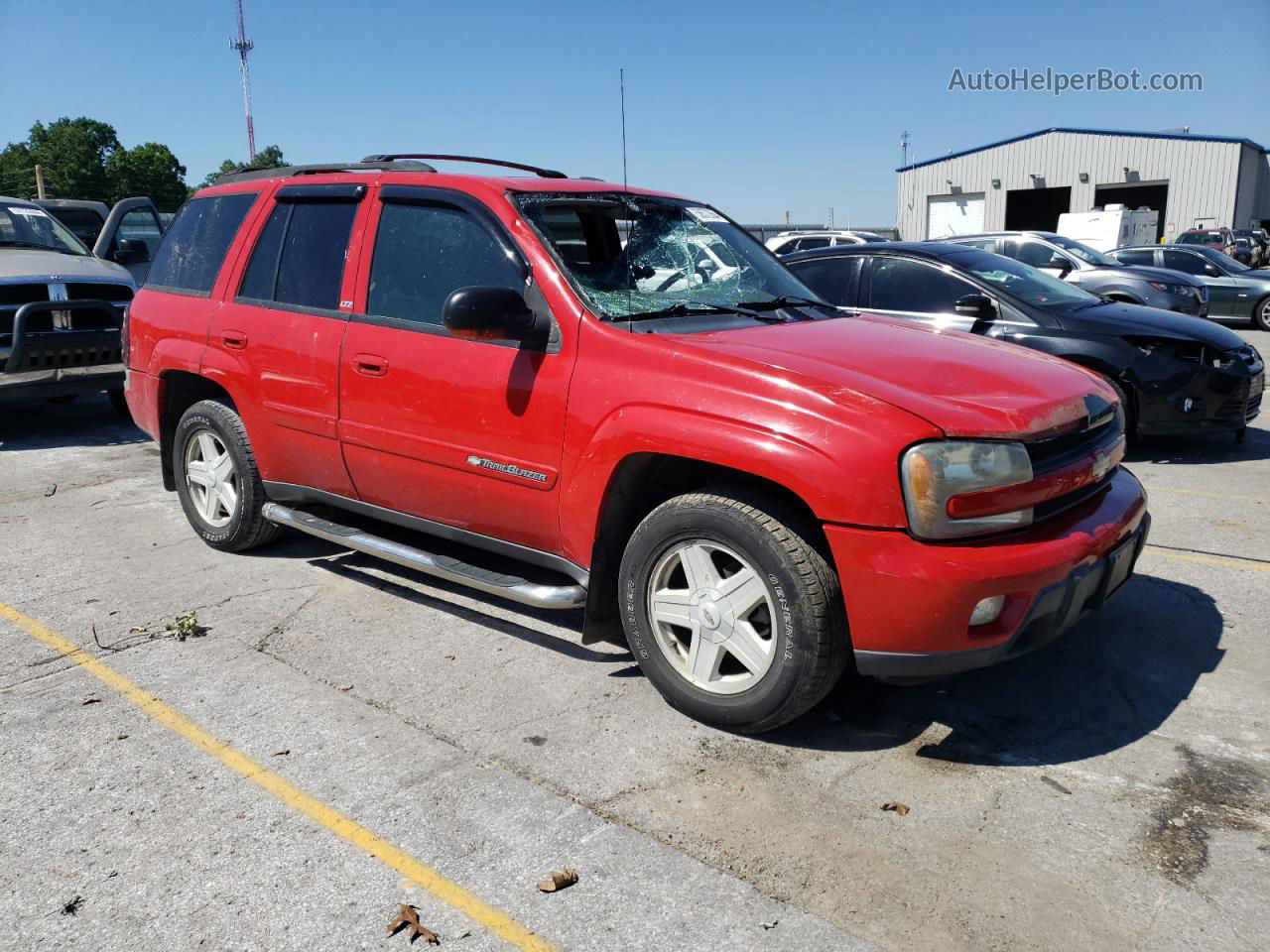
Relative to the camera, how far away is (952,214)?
48125 mm

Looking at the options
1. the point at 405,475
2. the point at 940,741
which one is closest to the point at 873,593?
the point at 940,741

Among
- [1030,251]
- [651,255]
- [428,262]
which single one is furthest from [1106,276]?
[428,262]

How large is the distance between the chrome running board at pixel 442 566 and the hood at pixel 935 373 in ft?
3.33

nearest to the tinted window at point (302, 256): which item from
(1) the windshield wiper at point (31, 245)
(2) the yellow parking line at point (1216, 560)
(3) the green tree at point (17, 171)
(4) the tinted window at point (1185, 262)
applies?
(2) the yellow parking line at point (1216, 560)

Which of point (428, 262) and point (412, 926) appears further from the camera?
point (428, 262)

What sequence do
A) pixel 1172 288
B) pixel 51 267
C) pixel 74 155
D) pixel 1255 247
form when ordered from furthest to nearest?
1. pixel 74 155
2. pixel 1255 247
3. pixel 1172 288
4. pixel 51 267

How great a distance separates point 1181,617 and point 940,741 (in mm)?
1717

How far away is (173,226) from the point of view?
570 cm

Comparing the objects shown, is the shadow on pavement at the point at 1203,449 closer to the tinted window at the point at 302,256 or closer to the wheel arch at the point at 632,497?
the wheel arch at the point at 632,497

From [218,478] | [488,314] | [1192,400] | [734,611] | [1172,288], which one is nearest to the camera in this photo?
[734,611]

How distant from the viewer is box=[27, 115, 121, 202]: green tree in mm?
77000

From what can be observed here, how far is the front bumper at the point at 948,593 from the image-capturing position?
9.71ft

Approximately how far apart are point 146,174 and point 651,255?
8916 centimetres

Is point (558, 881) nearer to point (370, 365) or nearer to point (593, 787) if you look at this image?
point (593, 787)
